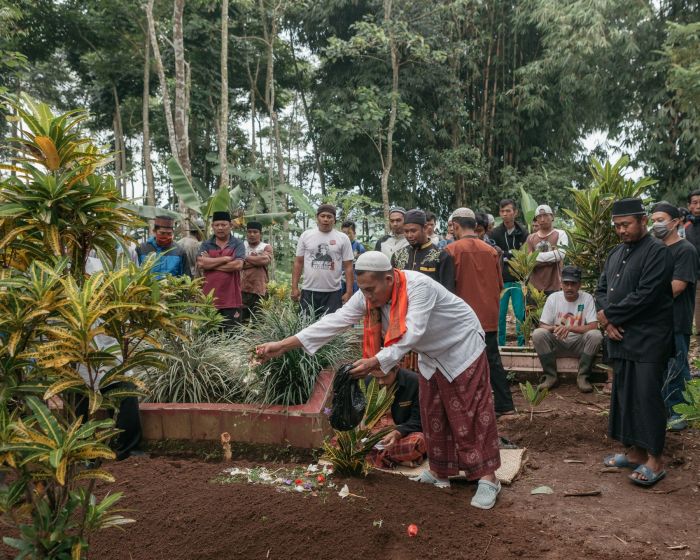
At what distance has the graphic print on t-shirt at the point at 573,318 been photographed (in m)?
6.59

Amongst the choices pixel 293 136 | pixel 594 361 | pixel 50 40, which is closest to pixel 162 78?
pixel 50 40

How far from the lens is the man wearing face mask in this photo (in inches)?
202

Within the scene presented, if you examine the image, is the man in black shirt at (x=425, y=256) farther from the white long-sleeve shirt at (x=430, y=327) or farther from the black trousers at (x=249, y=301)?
the black trousers at (x=249, y=301)

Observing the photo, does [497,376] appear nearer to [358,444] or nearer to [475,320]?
[475,320]

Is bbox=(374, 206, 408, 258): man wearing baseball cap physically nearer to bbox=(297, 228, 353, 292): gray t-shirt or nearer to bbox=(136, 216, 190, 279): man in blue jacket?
bbox=(297, 228, 353, 292): gray t-shirt

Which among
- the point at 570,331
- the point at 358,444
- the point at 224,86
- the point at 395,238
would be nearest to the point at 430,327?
the point at 358,444

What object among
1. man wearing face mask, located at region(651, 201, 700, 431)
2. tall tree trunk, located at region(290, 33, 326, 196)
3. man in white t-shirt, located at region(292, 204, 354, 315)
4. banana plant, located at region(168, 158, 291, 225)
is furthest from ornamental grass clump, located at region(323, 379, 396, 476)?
tall tree trunk, located at region(290, 33, 326, 196)

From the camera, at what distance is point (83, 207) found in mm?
2639

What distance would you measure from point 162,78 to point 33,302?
11215 millimetres

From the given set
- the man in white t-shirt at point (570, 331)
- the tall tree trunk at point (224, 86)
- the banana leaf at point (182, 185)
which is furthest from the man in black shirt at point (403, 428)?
the tall tree trunk at point (224, 86)

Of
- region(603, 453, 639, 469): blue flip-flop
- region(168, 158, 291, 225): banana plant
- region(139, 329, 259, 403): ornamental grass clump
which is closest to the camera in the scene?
region(603, 453, 639, 469): blue flip-flop

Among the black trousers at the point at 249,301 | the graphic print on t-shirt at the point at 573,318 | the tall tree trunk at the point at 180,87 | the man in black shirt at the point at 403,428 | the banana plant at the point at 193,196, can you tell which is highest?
the tall tree trunk at the point at 180,87

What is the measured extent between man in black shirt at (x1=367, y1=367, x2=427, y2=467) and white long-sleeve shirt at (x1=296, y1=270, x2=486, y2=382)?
0.65 metres

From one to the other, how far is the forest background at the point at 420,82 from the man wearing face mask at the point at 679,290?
1031 cm
